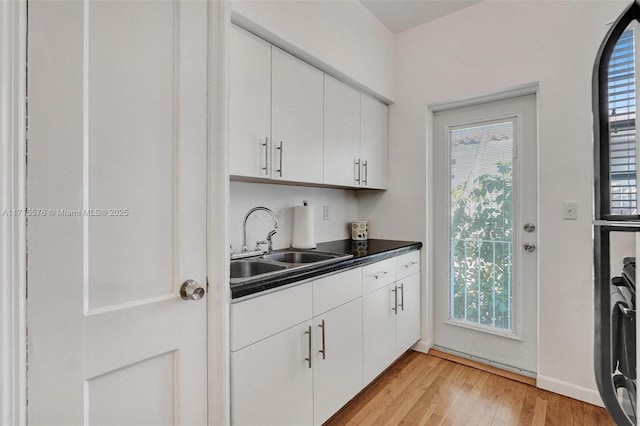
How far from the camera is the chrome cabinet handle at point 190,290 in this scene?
109 centimetres

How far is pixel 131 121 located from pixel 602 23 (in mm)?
2588

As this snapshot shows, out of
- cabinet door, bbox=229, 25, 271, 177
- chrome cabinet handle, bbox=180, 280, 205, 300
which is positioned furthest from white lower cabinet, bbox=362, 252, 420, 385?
chrome cabinet handle, bbox=180, 280, 205, 300

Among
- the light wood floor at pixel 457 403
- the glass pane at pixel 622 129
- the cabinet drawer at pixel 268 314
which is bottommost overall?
the light wood floor at pixel 457 403

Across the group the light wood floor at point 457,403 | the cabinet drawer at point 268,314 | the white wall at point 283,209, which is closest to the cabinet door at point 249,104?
the white wall at point 283,209

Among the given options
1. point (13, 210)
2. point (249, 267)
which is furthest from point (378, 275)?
point (13, 210)

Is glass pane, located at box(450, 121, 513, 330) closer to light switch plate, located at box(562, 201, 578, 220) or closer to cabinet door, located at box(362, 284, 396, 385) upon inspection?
light switch plate, located at box(562, 201, 578, 220)

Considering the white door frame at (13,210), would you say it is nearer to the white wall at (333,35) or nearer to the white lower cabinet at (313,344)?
the white lower cabinet at (313,344)

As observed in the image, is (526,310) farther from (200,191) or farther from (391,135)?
(200,191)

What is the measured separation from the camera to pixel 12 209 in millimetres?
786

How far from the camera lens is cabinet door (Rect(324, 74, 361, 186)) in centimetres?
216

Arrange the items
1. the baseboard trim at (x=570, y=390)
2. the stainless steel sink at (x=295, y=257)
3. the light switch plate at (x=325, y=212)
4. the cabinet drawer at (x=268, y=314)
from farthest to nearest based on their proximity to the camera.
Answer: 1. the light switch plate at (x=325, y=212)
2. the stainless steel sink at (x=295, y=257)
3. the baseboard trim at (x=570, y=390)
4. the cabinet drawer at (x=268, y=314)

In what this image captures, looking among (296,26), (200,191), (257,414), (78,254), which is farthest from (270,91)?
(257,414)

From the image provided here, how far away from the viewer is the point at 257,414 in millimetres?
1317

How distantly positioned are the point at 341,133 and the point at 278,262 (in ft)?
3.30
